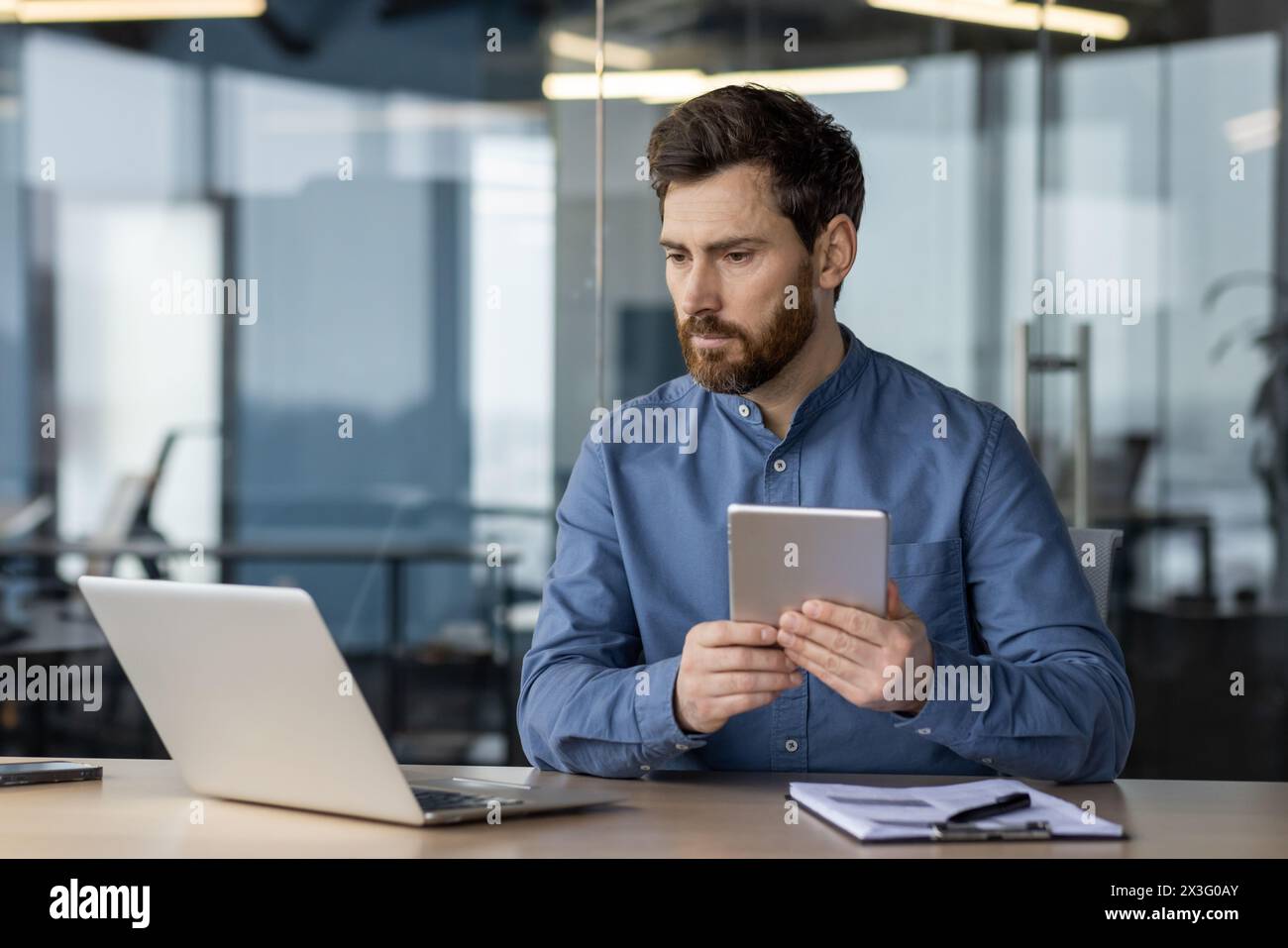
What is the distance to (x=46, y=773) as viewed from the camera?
5.60 feet

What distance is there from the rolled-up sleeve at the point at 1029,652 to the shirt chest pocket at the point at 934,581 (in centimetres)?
2

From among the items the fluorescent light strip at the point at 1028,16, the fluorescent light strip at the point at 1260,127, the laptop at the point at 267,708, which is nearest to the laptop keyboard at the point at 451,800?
the laptop at the point at 267,708

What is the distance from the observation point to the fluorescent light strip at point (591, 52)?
3.88 m

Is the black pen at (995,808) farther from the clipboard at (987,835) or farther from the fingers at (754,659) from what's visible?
the fingers at (754,659)

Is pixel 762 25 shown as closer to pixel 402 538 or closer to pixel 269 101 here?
pixel 269 101

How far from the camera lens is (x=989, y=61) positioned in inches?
150

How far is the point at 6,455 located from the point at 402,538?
1.18 meters

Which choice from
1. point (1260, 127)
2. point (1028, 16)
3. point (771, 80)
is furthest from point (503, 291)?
A: point (1260, 127)

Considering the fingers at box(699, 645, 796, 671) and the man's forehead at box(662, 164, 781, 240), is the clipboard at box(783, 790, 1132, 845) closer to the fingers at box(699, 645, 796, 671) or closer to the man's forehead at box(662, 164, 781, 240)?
the fingers at box(699, 645, 796, 671)

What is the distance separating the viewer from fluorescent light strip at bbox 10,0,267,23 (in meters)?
4.17
